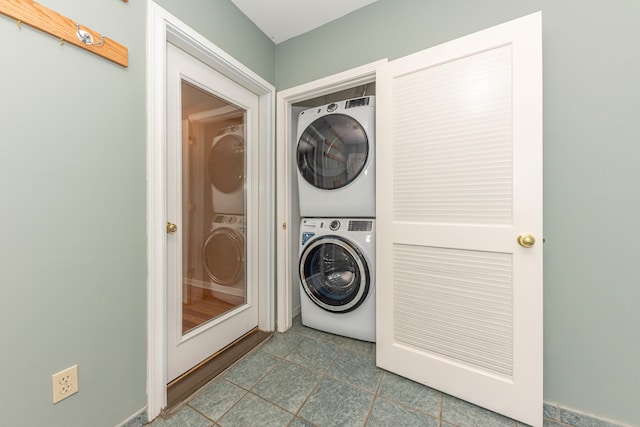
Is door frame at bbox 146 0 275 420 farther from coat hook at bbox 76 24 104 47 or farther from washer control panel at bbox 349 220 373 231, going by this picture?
washer control panel at bbox 349 220 373 231

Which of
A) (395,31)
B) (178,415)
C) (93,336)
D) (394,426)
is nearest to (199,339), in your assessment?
(178,415)

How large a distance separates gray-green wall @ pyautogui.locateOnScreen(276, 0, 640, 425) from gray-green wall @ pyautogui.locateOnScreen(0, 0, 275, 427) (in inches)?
76.2

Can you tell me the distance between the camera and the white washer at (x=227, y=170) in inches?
67.1

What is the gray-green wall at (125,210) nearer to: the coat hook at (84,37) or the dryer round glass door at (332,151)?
the coat hook at (84,37)

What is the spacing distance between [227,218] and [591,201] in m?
2.09

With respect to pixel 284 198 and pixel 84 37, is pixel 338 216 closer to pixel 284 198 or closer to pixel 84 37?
pixel 284 198

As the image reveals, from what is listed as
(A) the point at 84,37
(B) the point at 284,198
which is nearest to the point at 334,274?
(B) the point at 284,198

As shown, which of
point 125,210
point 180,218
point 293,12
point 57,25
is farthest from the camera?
point 293,12

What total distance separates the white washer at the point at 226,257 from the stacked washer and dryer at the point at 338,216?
49cm

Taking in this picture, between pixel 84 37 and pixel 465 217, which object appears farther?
pixel 465 217

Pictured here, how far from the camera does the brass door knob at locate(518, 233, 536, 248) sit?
1.10 meters

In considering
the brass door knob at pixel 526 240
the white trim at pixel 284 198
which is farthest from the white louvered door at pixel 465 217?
the white trim at pixel 284 198

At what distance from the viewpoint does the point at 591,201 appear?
1104mm

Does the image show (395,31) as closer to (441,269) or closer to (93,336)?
(441,269)
